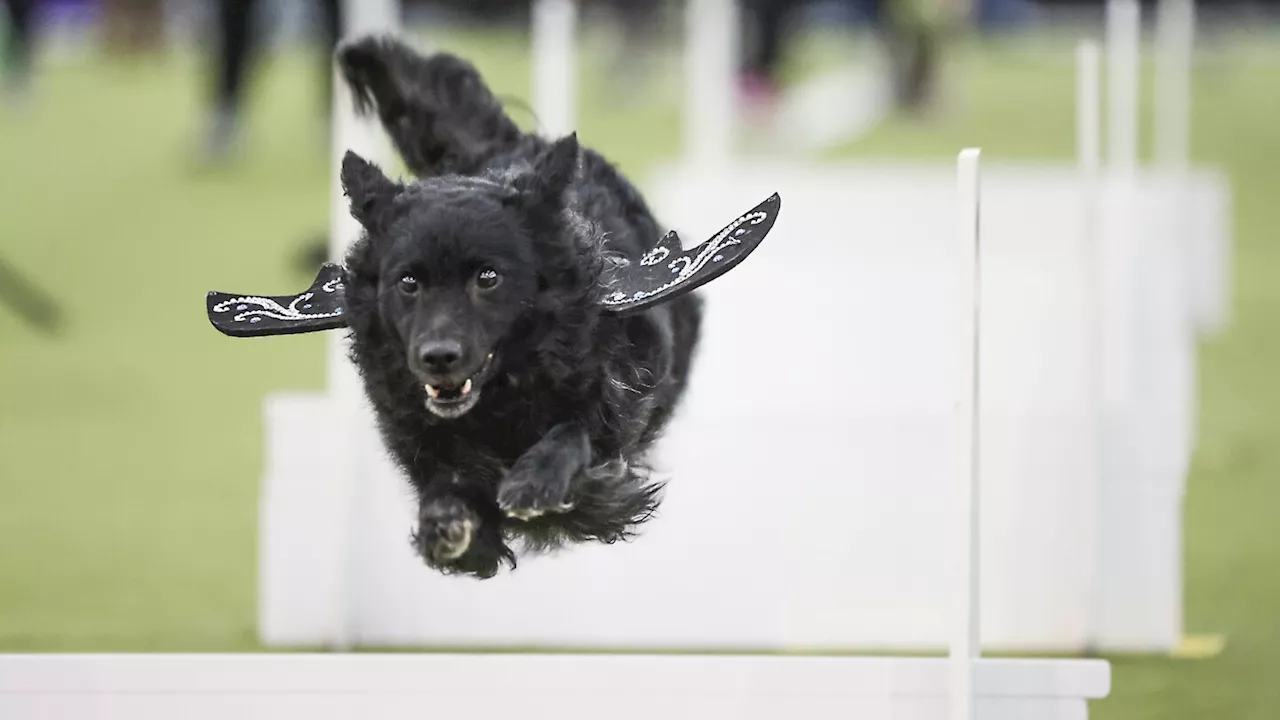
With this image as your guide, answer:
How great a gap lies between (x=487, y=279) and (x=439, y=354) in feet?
0.59

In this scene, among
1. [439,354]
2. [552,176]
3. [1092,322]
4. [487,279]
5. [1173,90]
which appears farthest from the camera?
[1173,90]

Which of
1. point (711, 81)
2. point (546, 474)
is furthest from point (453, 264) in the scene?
point (711, 81)

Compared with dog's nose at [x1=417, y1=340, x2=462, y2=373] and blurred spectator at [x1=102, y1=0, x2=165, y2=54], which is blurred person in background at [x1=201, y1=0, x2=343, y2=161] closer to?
blurred spectator at [x1=102, y1=0, x2=165, y2=54]

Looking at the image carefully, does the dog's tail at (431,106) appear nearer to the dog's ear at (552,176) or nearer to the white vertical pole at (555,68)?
Result: the dog's ear at (552,176)

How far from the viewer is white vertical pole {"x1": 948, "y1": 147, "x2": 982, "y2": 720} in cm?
333

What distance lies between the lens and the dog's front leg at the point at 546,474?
288cm

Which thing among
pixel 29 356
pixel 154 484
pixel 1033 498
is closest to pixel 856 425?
pixel 1033 498

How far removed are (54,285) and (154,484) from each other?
153 inches

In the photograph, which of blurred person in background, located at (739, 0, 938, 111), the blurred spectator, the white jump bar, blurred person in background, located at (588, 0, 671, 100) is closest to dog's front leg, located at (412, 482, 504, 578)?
the white jump bar

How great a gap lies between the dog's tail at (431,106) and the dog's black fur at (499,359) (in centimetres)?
65

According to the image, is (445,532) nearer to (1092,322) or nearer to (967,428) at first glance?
(967,428)

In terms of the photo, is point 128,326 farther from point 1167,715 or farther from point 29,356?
point 1167,715

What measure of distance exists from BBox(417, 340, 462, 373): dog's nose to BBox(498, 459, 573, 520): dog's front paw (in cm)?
22

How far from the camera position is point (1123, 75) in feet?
27.0
